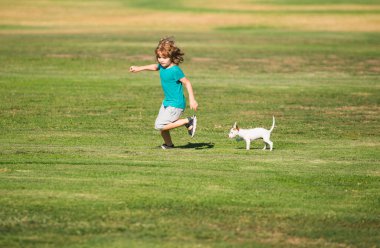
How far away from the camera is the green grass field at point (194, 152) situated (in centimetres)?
910

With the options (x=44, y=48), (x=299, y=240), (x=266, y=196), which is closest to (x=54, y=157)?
(x=266, y=196)

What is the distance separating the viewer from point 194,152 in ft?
46.1

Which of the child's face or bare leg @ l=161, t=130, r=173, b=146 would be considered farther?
bare leg @ l=161, t=130, r=173, b=146

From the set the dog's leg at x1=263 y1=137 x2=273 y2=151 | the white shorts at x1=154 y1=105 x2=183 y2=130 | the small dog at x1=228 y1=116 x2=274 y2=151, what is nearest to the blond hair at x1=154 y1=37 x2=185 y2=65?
the white shorts at x1=154 y1=105 x2=183 y2=130

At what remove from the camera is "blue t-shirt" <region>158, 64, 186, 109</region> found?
14.5m

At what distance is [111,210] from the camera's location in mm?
9625

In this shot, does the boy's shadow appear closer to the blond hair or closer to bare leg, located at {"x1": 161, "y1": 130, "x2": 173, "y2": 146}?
bare leg, located at {"x1": 161, "y1": 130, "x2": 173, "y2": 146}

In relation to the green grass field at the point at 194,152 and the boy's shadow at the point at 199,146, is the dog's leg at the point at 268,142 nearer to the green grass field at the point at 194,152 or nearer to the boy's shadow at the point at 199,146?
the green grass field at the point at 194,152

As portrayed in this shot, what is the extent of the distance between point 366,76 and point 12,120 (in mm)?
15543

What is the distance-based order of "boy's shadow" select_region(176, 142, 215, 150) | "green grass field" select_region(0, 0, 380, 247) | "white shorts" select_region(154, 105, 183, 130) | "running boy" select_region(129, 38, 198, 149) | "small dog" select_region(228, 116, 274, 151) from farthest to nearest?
"boy's shadow" select_region(176, 142, 215, 150) → "white shorts" select_region(154, 105, 183, 130) → "running boy" select_region(129, 38, 198, 149) → "small dog" select_region(228, 116, 274, 151) → "green grass field" select_region(0, 0, 380, 247)

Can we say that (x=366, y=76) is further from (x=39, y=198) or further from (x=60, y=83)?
(x=39, y=198)

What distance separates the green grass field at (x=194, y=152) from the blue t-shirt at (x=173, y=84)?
0.82 meters

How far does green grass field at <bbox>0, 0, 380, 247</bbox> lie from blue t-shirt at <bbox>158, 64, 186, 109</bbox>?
82 centimetres

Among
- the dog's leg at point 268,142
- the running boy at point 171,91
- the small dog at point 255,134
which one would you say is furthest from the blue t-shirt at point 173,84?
the dog's leg at point 268,142
